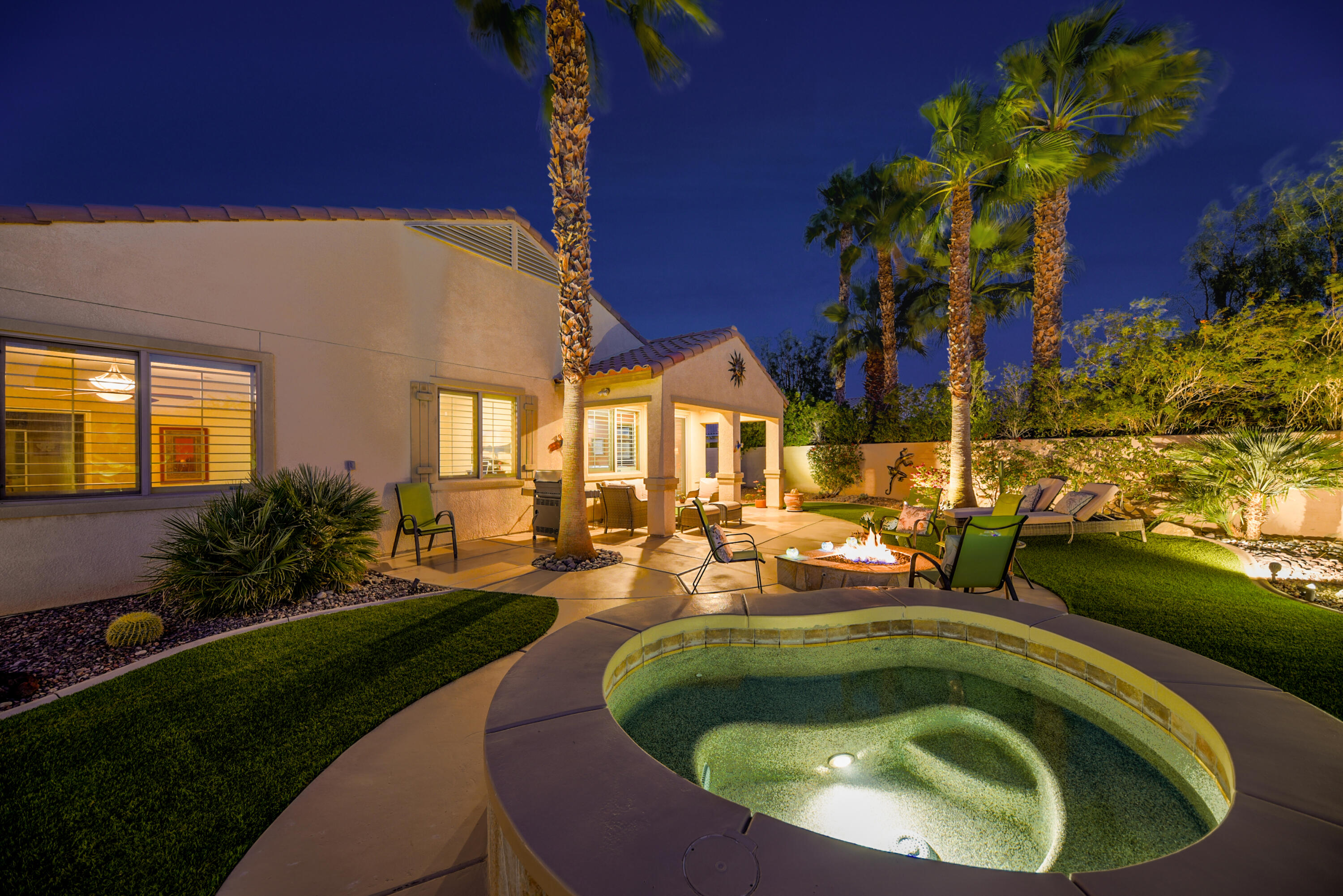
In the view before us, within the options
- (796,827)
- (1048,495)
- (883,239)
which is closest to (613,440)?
(1048,495)

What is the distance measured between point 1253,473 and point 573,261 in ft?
35.2

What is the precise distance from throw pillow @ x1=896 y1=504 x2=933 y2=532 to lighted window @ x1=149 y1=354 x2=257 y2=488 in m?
8.81

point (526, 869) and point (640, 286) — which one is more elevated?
point (640, 286)

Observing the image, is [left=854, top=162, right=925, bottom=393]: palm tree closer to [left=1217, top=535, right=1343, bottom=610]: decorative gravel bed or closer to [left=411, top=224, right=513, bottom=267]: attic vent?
[left=1217, top=535, right=1343, bottom=610]: decorative gravel bed

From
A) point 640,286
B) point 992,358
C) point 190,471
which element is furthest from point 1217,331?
point 992,358

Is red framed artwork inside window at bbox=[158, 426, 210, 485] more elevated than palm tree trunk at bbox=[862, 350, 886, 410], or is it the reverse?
palm tree trunk at bbox=[862, 350, 886, 410]

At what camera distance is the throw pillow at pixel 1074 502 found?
875cm

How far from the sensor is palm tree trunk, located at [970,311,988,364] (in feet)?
58.0

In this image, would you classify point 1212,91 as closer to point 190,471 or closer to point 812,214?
point 812,214

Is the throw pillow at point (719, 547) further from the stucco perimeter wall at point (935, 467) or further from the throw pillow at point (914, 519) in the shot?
the stucco perimeter wall at point (935, 467)

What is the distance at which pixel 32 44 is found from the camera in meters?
26.4

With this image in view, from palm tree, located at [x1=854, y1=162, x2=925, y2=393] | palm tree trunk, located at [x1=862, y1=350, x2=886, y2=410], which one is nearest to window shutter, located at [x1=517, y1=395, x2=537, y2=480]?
palm tree, located at [x1=854, y1=162, x2=925, y2=393]

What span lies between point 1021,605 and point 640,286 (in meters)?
100

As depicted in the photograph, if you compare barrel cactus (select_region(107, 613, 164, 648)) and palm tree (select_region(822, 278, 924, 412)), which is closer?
barrel cactus (select_region(107, 613, 164, 648))
